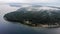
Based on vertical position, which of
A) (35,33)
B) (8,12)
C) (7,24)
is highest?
(8,12)

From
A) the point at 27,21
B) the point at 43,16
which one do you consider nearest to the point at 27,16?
the point at 27,21

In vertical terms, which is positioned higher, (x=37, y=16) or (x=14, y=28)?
(x=37, y=16)

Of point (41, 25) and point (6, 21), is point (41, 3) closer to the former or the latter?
point (41, 25)

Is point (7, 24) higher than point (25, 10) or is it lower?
lower
